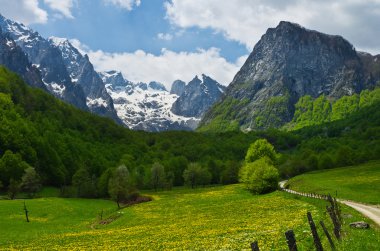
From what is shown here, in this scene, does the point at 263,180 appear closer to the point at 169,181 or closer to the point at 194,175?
the point at 169,181

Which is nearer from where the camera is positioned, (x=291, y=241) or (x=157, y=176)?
(x=291, y=241)

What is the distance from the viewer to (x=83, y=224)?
71.3 meters

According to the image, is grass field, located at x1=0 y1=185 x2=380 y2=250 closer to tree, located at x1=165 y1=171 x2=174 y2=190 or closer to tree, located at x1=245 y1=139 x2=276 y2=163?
tree, located at x1=245 y1=139 x2=276 y2=163

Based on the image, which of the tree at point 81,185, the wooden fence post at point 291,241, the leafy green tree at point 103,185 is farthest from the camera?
the leafy green tree at point 103,185

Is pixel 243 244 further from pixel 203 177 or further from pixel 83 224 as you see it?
pixel 203 177

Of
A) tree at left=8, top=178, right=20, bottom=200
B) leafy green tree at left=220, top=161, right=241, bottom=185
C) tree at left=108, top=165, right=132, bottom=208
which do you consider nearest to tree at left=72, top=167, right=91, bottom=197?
tree at left=8, top=178, right=20, bottom=200

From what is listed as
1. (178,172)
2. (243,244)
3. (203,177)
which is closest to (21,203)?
(243,244)

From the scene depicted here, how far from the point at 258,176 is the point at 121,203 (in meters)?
40.6

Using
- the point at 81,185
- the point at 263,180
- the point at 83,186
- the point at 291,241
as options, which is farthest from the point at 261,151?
the point at 291,241

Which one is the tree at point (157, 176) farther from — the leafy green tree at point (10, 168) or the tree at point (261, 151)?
the leafy green tree at point (10, 168)

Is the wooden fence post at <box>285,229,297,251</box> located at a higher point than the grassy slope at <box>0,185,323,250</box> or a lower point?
higher

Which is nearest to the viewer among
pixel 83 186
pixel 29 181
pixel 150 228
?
pixel 150 228

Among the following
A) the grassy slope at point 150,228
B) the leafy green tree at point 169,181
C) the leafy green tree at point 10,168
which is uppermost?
the leafy green tree at point 10,168

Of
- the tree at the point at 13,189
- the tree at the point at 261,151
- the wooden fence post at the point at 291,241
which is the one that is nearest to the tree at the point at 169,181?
the tree at the point at 261,151
